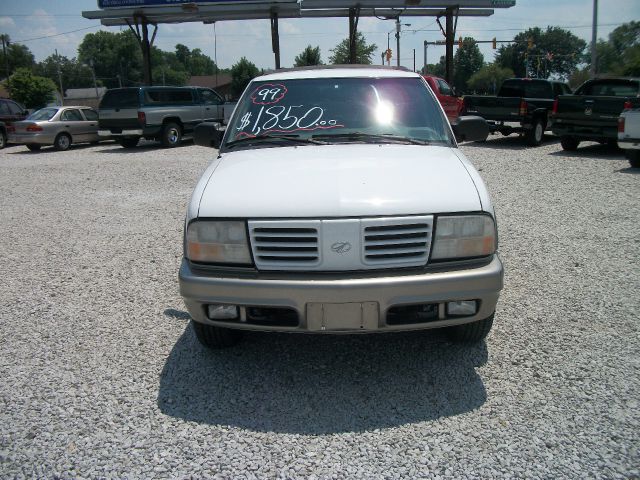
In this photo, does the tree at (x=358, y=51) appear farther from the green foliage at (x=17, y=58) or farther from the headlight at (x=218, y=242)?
the green foliage at (x=17, y=58)

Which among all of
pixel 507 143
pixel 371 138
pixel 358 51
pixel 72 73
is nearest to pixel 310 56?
pixel 358 51

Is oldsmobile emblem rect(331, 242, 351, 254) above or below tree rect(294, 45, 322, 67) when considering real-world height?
below

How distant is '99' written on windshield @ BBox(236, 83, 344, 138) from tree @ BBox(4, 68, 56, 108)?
64587 mm

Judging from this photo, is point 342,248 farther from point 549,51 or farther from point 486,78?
point 549,51

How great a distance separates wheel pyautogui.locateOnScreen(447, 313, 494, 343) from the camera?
3.31 meters

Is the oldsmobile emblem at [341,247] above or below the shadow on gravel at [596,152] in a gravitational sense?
above

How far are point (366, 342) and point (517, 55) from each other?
349 ft

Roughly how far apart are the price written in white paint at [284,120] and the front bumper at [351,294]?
149cm

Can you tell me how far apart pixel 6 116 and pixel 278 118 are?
2005 cm

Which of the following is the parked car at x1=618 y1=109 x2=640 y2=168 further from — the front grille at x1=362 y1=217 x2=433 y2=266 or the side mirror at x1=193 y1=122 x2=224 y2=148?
the front grille at x1=362 y1=217 x2=433 y2=266

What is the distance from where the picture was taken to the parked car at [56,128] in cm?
1823

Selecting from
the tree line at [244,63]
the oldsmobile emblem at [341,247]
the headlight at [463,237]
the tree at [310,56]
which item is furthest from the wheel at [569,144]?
the tree line at [244,63]

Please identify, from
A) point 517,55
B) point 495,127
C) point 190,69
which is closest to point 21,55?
point 190,69

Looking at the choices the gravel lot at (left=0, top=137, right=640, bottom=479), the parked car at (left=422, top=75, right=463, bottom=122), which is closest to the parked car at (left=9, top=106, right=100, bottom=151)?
the parked car at (left=422, top=75, right=463, bottom=122)
